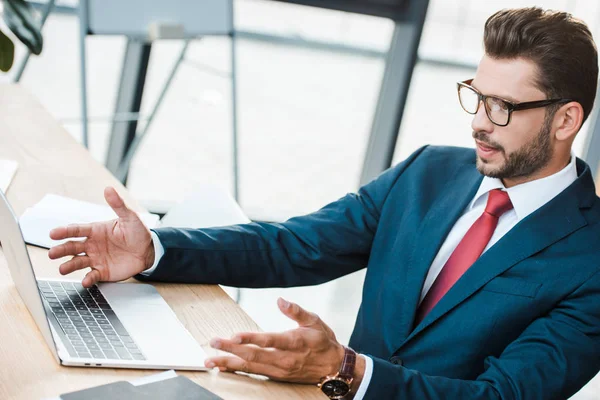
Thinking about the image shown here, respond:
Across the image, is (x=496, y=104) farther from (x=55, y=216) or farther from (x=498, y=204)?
(x=55, y=216)

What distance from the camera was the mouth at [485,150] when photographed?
1807 mm

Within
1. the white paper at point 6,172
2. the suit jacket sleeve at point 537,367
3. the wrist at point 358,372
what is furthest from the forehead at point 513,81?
the white paper at point 6,172

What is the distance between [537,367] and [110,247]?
0.85m

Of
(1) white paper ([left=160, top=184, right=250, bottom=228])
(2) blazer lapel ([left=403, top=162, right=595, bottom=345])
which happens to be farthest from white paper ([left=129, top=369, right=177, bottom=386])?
(1) white paper ([left=160, top=184, right=250, bottom=228])

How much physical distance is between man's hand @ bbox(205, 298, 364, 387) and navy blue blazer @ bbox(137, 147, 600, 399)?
0.14m

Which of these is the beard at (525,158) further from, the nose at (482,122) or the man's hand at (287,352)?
the man's hand at (287,352)

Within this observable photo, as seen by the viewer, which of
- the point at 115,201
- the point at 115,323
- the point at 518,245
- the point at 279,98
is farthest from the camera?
the point at 279,98

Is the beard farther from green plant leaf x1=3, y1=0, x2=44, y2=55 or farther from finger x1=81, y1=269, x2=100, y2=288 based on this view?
green plant leaf x1=3, y1=0, x2=44, y2=55

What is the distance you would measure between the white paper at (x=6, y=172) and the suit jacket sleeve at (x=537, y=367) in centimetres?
104

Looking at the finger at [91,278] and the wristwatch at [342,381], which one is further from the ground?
the finger at [91,278]

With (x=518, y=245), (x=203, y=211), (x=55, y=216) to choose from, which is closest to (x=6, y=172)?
(x=55, y=216)

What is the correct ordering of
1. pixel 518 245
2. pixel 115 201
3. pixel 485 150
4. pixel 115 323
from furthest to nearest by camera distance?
pixel 485 150, pixel 518 245, pixel 115 201, pixel 115 323

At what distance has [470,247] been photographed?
180cm

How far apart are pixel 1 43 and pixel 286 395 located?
0.70m
